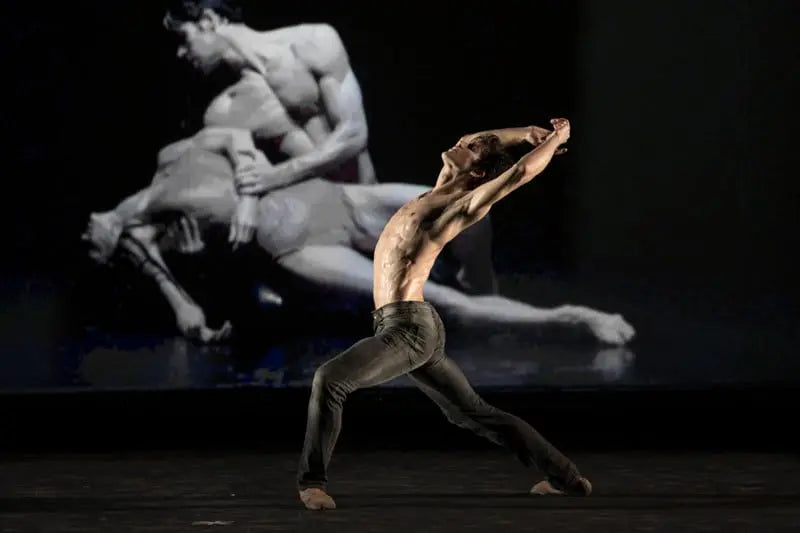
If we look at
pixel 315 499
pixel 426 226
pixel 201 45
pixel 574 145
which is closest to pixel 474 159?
A: pixel 426 226

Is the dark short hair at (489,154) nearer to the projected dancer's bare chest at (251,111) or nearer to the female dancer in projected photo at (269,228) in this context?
the female dancer in projected photo at (269,228)

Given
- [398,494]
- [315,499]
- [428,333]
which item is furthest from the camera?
[398,494]

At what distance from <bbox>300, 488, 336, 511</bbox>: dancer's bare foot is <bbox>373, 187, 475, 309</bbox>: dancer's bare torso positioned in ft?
2.41

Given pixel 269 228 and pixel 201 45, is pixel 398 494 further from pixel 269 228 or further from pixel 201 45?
pixel 201 45

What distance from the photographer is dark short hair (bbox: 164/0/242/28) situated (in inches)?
324

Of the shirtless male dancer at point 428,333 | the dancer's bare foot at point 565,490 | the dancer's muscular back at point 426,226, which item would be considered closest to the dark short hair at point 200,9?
the shirtless male dancer at point 428,333

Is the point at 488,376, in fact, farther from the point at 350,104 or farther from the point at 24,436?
the point at 24,436

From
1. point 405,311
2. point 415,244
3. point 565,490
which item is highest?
point 415,244

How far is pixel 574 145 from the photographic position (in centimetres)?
815

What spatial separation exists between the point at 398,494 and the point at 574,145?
2981 mm

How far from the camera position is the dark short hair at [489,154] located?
220 inches

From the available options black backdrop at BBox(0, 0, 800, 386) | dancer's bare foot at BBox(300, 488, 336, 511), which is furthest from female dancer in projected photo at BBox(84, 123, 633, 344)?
dancer's bare foot at BBox(300, 488, 336, 511)

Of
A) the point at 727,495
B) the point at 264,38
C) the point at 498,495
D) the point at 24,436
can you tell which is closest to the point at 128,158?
the point at 264,38

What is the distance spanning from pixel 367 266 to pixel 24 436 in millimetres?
2117
